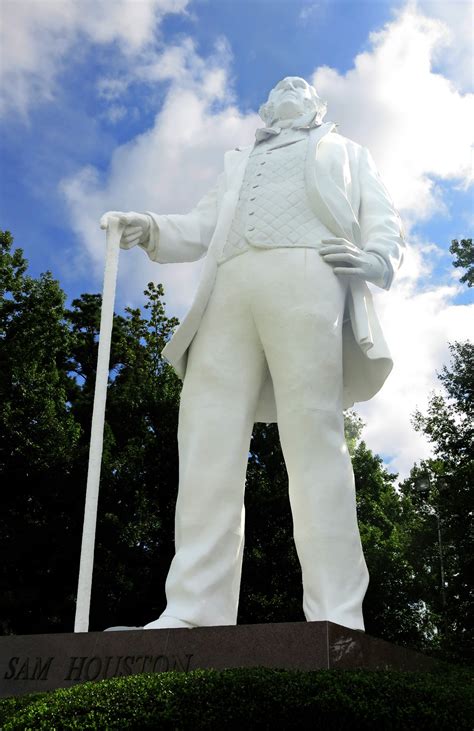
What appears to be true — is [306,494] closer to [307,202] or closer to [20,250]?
[307,202]

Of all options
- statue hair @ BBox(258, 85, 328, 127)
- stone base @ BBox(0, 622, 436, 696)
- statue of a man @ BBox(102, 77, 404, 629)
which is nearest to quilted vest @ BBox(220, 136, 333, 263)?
statue of a man @ BBox(102, 77, 404, 629)

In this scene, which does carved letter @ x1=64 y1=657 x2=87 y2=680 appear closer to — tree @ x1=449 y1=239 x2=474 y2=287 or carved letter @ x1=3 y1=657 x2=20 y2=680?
carved letter @ x1=3 y1=657 x2=20 y2=680

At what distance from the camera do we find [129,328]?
24188mm

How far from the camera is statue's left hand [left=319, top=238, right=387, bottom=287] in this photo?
5504 mm

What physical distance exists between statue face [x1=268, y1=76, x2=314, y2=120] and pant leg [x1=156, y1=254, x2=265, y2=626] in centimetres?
163

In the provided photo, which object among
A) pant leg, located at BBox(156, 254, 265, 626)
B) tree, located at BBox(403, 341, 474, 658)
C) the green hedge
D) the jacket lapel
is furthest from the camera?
tree, located at BBox(403, 341, 474, 658)

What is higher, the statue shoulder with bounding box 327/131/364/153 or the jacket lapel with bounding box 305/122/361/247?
the statue shoulder with bounding box 327/131/364/153

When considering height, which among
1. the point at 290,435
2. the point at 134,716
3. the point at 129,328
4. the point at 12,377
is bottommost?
the point at 134,716

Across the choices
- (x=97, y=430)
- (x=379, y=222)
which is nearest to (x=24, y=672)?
(x=97, y=430)

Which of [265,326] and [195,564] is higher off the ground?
[265,326]

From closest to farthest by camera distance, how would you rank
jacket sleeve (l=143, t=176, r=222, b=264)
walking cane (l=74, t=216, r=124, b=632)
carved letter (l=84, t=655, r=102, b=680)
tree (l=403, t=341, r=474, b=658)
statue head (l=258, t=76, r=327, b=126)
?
carved letter (l=84, t=655, r=102, b=680)
walking cane (l=74, t=216, r=124, b=632)
jacket sleeve (l=143, t=176, r=222, b=264)
statue head (l=258, t=76, r=327, b=126)
tree (l=403, t=341, r=474, b=658)

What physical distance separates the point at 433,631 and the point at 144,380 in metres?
10.4

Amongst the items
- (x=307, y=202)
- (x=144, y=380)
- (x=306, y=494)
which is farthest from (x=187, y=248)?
(x=144, y=380)

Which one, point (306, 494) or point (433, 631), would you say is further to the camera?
point (433, 631)
